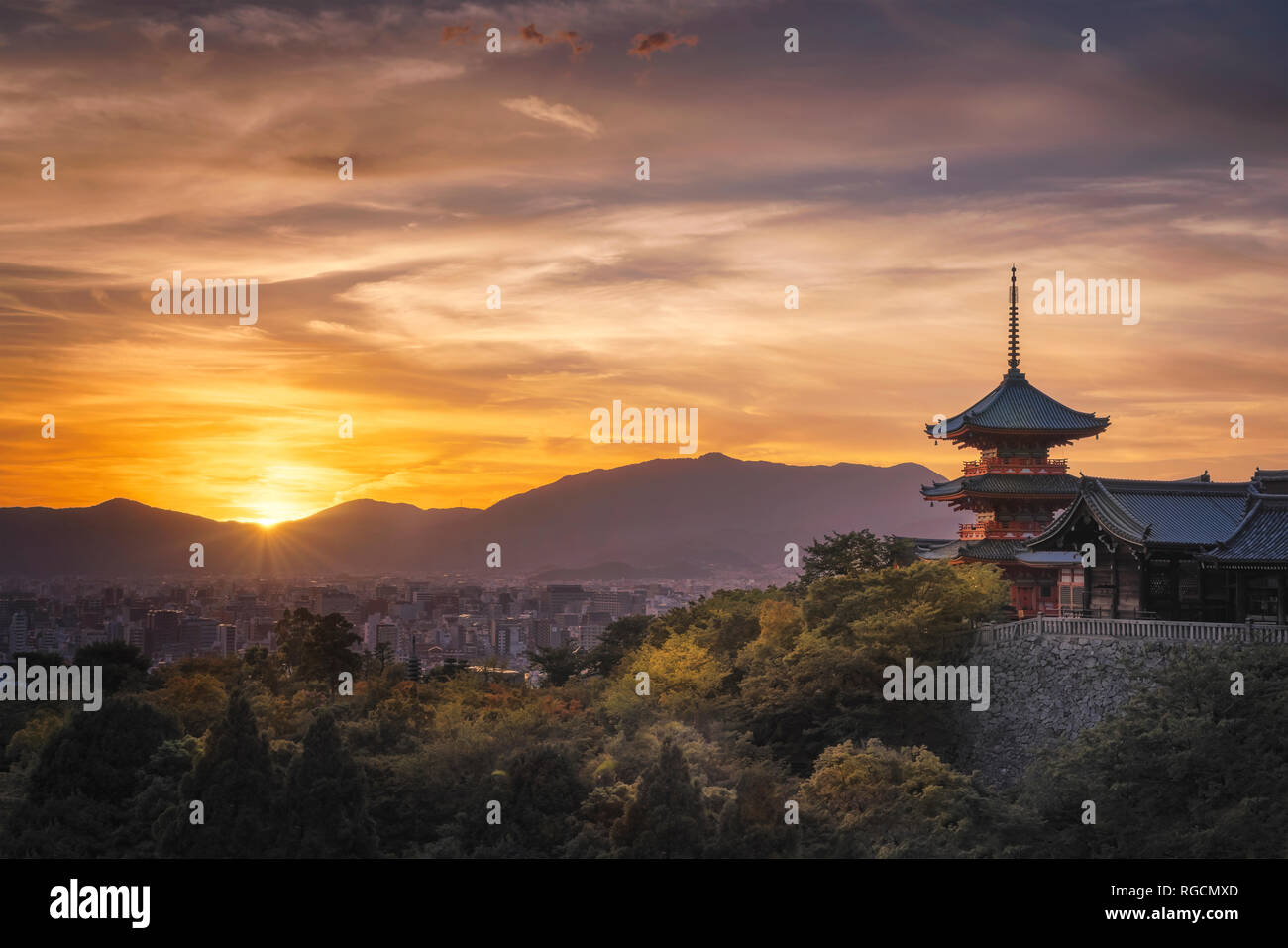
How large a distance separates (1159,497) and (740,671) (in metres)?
12.0

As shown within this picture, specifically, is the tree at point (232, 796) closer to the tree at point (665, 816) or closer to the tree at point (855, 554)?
the tree at point (665, 816)

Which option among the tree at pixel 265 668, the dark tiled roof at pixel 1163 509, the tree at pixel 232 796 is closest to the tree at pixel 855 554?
the dark tiled roof at pixel 1163 509

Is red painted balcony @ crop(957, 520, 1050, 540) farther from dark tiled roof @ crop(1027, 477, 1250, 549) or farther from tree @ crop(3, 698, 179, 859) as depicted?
tree @ crop(3, 698, 179, 859)

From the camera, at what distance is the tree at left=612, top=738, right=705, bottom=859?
23.0 m

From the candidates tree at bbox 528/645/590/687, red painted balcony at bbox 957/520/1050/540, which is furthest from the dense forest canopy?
tree at bbox 528/645/590/687

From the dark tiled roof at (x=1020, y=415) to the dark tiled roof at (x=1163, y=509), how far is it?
338 inches

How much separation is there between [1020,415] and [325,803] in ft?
84.9

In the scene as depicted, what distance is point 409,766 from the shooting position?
1144 inches

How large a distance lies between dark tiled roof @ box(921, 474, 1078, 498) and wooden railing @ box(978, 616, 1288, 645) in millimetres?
9916

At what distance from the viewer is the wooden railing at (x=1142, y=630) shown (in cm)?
2478

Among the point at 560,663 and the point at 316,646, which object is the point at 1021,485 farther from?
the point at 316,646

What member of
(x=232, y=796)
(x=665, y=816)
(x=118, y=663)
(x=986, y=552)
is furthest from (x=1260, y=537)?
(x=118, y=663)
